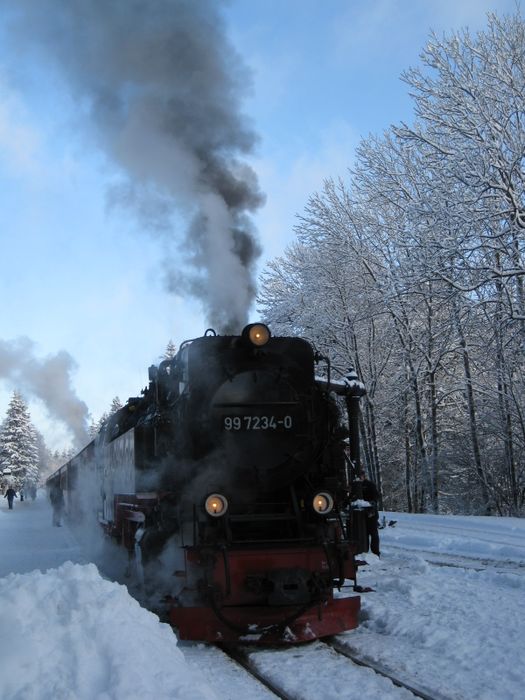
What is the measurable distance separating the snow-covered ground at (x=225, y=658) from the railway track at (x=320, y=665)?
0.11 feet

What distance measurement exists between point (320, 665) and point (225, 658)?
34.8 inches

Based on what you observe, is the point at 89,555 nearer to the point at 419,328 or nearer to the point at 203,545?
the point at 203,545

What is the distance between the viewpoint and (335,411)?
763cm

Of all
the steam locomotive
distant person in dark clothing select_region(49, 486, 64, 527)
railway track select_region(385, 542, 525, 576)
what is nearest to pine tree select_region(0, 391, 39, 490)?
distant person in dark clothing select_region(49, 486, 64, 527)

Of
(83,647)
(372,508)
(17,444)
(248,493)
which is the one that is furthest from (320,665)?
(17,444)

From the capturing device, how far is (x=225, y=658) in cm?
595

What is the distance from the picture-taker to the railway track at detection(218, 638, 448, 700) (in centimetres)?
473

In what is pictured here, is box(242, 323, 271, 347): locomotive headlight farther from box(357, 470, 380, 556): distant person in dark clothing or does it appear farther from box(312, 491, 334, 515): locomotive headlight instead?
box(357, 470, 380, 556): distant person in dark clothing

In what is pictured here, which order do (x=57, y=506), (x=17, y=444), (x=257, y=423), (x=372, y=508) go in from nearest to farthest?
(x=257, y=423)
(x=372, y=508)
(x=57, y=506)
(x=17, y=444)

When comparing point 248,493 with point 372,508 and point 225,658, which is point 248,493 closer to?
point 225,658

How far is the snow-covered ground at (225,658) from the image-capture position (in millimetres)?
4090

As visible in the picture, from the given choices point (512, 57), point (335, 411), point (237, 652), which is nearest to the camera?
point (237, 652)

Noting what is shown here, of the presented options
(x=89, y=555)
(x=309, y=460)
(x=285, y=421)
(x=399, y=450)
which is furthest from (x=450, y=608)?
(x=399, y=450)

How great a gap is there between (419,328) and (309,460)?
1824cm
